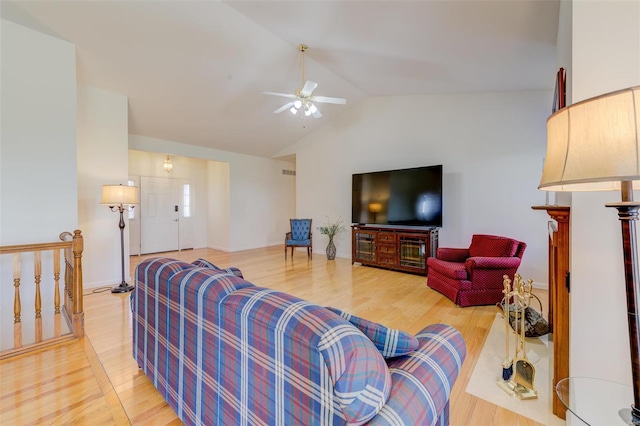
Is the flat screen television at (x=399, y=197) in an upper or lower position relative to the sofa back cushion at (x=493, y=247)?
upper

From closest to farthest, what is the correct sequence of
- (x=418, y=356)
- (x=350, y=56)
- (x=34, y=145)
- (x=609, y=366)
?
(x=418, y=356) < (x=609, y=366) < (x=34, y=145) < (x=350, y=56)

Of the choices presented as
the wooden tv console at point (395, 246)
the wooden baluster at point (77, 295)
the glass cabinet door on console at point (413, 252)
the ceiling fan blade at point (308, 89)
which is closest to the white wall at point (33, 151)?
the wooden baluster at point (77, 295)

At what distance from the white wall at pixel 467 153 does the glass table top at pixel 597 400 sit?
3515 mm

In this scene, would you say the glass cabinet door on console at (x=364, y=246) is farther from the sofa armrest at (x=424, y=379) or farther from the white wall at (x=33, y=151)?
the white wall at (x=33, y=151)

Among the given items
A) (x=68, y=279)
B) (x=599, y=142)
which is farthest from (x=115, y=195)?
(x=599, y=142)

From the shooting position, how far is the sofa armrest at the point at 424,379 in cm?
75

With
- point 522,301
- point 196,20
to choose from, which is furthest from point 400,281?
point 196,20

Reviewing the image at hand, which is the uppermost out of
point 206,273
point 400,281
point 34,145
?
point 34,145

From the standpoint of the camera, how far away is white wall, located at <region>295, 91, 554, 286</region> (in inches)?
155

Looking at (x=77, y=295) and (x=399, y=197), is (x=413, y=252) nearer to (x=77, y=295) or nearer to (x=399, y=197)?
(x=399, y=197)

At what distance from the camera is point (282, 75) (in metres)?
4.41

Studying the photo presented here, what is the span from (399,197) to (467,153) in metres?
1.30

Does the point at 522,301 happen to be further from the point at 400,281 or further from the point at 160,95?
the point at 160,95

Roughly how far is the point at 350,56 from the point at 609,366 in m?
3.83
